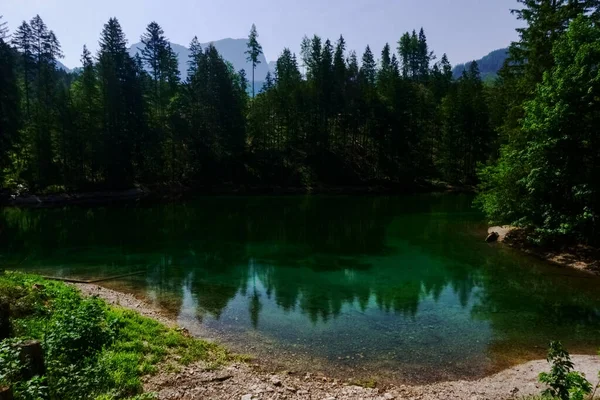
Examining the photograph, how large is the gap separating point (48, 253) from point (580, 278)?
32.4 metres

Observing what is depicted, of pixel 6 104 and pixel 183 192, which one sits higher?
pixel 6 104

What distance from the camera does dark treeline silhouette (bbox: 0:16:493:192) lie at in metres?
57.2

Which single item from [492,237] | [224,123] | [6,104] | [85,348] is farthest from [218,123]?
[85,348]

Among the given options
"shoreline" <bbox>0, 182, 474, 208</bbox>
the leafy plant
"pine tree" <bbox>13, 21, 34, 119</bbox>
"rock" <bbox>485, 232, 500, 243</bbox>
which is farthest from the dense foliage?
"pine tree" <bbox>13, 21, 34, 119</bbox>

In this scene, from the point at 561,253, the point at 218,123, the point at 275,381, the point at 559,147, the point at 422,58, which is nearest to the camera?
the point at 275,381

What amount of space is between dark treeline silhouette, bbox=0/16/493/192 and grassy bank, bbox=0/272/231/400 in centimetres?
4756

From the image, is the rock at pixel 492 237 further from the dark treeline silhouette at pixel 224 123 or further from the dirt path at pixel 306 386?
the dark treeline silhouette at pixel 224 123

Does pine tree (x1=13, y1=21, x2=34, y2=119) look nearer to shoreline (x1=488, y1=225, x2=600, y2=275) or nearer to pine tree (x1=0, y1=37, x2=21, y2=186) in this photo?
pine tree (x1=0, y1=37, x2=21, y2=186)

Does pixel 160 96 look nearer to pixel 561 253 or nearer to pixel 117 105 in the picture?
pixel 117 105

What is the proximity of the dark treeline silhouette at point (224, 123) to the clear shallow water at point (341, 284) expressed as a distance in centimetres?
1900

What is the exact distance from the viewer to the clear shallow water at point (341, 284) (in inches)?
547

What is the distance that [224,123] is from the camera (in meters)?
67.0

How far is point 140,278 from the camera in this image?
71.5 feet

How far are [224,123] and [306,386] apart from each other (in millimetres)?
60411
